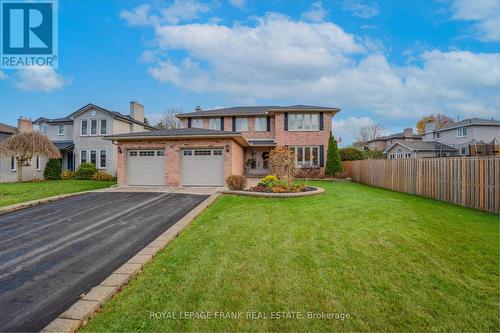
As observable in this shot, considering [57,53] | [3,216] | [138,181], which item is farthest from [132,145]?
[3,216]

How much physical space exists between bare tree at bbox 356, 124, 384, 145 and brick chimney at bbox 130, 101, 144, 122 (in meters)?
41.2

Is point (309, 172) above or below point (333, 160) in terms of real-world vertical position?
below

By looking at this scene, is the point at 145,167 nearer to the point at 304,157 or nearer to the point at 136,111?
the point at 136,111

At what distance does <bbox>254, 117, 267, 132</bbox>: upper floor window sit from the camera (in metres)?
24.9

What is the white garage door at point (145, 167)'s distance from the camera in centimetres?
1605

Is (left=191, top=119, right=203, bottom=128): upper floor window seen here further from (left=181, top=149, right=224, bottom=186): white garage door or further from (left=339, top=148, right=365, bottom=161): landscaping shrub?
(left=339, top=148, right=365, bottom=161): landscaping shrub

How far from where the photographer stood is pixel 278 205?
922 centimetres

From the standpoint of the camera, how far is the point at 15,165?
21797mm

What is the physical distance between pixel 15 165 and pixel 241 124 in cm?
1939

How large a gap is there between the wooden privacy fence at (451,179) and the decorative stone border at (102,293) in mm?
9614

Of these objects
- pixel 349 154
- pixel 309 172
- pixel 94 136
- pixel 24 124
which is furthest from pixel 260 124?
pixel 24 124

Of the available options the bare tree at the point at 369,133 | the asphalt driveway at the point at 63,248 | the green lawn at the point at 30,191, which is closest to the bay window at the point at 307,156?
the asphalt driveway at the point at 63,248

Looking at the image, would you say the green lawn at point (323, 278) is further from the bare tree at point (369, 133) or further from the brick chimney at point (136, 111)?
the bare tree at point (369, 133)

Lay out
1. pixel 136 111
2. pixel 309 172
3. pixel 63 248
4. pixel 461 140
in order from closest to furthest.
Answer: pixel 63 248 → pixel 309 172 → pixel 136 111 → pixel 461 140
